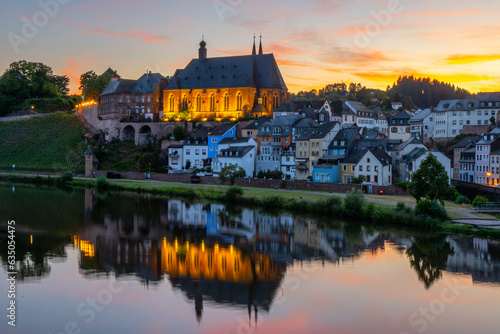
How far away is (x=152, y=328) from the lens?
17.7 metres

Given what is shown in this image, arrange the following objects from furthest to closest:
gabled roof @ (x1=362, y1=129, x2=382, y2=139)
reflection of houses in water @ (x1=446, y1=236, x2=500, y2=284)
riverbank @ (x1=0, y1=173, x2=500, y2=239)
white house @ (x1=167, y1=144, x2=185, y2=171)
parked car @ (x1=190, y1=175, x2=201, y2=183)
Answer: white house @ (x1=167, y1=144, x2=185, y2=171)
parked car @ (x1=190, y1=175, x2=201, y2=183)
gabled roof @ (x1=362, y1=129, x2=382, y2=139)
riverbank @ (x1=0, y1=173, x2=500, y2=239)
reflection of houses in water @ (x1=446, y1=236, x2=500, y2=284)

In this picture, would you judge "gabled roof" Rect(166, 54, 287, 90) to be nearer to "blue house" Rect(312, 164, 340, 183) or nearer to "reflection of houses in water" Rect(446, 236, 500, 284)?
"blue house" Rect(312, 164, 340, 183)

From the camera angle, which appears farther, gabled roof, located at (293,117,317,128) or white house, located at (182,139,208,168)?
white house, located at (182,139,208,168)

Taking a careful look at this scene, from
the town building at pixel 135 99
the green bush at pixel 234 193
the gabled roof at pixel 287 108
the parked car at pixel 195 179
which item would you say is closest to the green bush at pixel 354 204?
the green bush at pixel 234 193

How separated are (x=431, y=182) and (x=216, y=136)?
30242mm

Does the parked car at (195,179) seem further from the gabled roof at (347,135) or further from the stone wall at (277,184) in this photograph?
the gabled roof at (347,135)

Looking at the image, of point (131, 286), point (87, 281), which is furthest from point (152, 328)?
point (87, 281)

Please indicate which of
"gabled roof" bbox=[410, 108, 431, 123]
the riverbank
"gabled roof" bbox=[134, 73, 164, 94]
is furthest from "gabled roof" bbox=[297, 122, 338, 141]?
"gabled roof" bbox=[134, 73, 164, 94]

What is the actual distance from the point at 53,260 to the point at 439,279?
17176 millimetres

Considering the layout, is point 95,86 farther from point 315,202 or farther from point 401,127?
point 315,202

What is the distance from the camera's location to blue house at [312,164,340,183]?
47812 mm

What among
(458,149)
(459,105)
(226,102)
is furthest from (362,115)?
(226,102)

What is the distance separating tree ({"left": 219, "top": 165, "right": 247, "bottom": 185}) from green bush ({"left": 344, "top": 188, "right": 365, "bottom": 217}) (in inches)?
677

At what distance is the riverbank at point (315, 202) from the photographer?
32.3 meters
